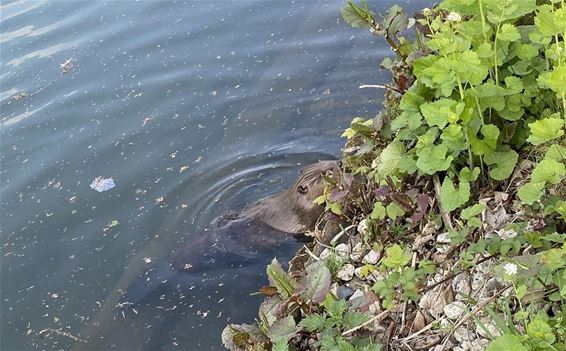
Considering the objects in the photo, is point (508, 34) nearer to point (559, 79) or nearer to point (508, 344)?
point (559, 79)

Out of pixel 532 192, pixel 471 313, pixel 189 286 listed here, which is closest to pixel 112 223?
pixel 189 286

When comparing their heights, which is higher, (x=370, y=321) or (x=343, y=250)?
(x=370, y=321)

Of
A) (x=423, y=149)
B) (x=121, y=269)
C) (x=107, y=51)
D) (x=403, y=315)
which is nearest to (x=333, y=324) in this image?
(x=403, y=315)

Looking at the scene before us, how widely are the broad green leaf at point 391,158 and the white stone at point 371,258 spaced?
14.8 inches

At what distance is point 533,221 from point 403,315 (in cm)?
63

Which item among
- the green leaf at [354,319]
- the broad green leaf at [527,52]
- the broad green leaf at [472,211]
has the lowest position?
the green leaf at [354,319]

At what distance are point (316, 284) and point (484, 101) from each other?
1.04m

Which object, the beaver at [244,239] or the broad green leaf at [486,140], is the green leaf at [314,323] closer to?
the broad green leaf at [486,140]

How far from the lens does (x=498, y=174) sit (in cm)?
300

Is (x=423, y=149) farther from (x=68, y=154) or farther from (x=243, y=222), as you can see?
(x=68, y=154)

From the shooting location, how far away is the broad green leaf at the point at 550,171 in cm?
244

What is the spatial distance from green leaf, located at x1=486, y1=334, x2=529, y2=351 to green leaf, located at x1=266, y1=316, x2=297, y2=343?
2.96 ft

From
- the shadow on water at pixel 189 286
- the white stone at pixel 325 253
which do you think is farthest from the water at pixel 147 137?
the white stone at pixel 325 253

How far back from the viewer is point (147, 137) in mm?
6332
